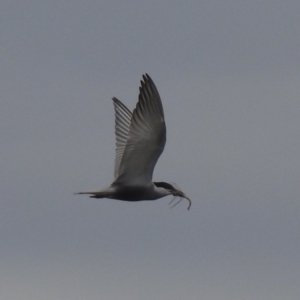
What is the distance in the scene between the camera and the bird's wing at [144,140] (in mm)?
34125

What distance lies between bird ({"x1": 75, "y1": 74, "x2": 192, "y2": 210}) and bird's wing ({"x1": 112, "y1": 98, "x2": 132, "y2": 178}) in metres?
0.55

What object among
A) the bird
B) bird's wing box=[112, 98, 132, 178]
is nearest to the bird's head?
the bird

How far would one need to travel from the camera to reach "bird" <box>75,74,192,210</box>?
34.2 meters

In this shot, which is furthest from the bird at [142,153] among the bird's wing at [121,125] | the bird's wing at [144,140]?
the bird's wing at [121,125]

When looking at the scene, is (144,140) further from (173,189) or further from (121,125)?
(121,125)

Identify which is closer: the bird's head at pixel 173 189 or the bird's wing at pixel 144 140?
the bird's wing at pixel 144 140

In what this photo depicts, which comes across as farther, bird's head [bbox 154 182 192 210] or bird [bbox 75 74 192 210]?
bird's head [bbox 154 182 192 210]

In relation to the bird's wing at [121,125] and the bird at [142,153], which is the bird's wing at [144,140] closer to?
the bird at [142,153]

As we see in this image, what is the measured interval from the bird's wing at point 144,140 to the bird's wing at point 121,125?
0.54m

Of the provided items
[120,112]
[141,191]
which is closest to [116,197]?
[141,191]

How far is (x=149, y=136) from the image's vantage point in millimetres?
34344

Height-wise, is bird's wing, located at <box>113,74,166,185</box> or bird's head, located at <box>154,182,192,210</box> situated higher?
bird's wing, located at <box>113,74,166,185</box>

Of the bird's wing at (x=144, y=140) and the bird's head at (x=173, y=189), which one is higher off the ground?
the bird's wing at (x=144, y=140)

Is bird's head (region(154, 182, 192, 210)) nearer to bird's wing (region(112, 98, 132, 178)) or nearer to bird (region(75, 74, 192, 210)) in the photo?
bird (region(75, 74, 192, 210))
